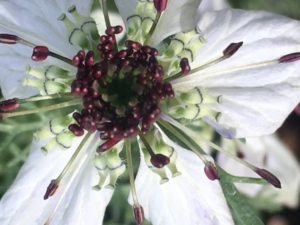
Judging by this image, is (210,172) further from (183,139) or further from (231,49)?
(231,49)

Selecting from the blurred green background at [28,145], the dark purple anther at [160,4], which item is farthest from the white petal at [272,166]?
the dark purple anther at [160,4]

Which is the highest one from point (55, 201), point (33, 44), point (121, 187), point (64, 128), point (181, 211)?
point (33, 44)

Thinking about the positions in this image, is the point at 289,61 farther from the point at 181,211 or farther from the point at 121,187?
the point at 121,187

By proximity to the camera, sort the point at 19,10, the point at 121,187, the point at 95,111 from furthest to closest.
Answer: the point at 121,187
the point at 19,10
the point at 95,111

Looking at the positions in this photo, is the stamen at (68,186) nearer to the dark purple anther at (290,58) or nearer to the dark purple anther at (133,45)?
the dark purple anther at (133,45)

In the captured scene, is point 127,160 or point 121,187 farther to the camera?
point 121,187

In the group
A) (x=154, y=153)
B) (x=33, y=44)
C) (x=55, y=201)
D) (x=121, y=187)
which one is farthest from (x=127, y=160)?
(x=121, y=187)

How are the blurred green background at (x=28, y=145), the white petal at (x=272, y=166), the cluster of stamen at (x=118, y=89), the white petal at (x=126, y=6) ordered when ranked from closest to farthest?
the cluster of stamen at (x=118, y=89) → the white petal at (x=126, y=6) → the blurred green background at (x=28, y=145) → the white petal at (x=272, y=166)
